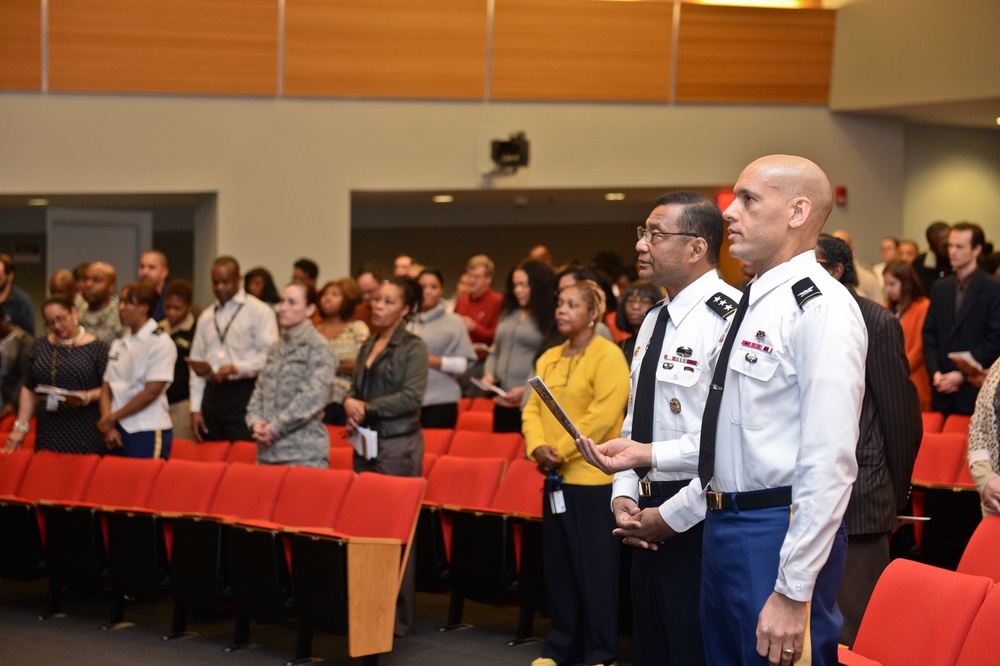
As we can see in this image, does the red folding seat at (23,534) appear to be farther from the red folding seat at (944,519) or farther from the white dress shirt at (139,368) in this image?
the red folding seat at (944,519)

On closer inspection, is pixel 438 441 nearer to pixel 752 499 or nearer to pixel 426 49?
pixel 752 499

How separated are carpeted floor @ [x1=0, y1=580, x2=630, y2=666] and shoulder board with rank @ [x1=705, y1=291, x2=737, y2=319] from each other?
81.2 inches

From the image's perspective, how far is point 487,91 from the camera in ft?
31.6

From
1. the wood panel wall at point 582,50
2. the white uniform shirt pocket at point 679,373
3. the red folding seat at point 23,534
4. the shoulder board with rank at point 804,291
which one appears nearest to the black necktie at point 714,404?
the shoulder board with rank at point 804,291

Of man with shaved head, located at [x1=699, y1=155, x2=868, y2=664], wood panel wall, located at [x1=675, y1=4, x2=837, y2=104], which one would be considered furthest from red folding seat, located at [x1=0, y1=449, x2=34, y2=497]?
wood panel wall, located at [x1=675, y1=4, x2=837, y2=104]

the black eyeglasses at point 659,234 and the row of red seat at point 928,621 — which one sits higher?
the black eyeglasses at point 659,234

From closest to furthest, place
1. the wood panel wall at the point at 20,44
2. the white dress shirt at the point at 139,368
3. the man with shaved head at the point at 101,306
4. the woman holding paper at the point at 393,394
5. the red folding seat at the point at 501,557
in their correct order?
the red folding seat at the point at 501,557 → the woman holding paper at the point at 393,394 → the white dress shirt at the point at 139,368 → the man with shaved head at the point at 101,306 → the wood panel wall at the point at 20,44

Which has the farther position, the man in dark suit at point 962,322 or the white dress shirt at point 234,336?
the white dress shirt at point 234,336

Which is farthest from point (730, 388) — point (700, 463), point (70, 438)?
point (70, 438)

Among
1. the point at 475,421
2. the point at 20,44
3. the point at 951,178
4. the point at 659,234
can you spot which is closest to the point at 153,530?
the point at 475,421

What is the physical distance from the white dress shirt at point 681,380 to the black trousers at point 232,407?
12.2 ft

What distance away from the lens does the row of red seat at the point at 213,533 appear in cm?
404

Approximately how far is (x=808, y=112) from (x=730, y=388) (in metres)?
8.88

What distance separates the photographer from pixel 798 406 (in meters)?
2.01
